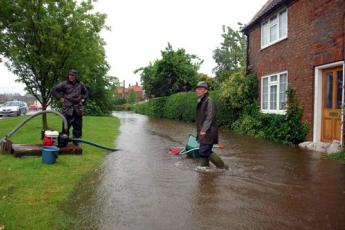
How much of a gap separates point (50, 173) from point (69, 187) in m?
1.05

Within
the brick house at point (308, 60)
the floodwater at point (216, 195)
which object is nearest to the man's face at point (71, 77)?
the floodwater at point (216, 195)

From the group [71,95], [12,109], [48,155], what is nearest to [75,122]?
[71,95]

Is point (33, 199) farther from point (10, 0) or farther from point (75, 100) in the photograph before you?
point (10, 0)

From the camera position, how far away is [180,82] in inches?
1452

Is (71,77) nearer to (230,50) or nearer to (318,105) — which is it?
(318,105)

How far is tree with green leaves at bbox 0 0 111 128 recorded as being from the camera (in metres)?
12.8

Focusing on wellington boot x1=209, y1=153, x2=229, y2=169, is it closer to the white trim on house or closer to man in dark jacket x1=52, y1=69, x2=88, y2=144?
man in dark jacket x1=52, y1=69, x2=88, y2=144

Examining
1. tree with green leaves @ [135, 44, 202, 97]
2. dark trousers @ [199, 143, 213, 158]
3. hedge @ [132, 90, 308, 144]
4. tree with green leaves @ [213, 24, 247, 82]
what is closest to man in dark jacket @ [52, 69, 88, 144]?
dark trousers @ [199, 143, 213, 158]

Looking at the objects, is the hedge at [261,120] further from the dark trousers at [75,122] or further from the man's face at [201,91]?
the dark trousers at [75,122]

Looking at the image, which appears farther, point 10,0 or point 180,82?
point 180,82

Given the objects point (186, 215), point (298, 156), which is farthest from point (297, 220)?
point (298, 156)

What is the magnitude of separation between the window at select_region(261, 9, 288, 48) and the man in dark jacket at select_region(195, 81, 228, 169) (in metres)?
8.25

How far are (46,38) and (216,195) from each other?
949 centimetres

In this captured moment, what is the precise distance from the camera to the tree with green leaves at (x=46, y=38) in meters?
12.8
